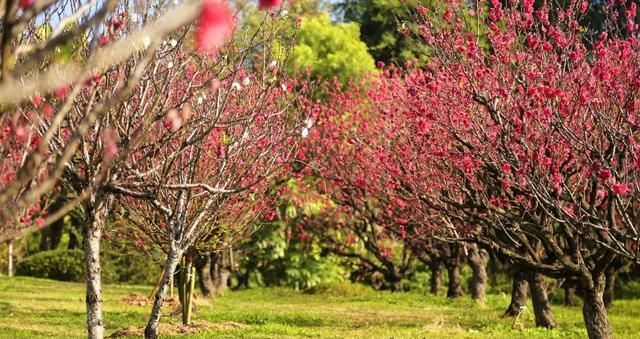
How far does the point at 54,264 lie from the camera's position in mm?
33219

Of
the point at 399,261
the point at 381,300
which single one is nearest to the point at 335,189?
the point at 381,300

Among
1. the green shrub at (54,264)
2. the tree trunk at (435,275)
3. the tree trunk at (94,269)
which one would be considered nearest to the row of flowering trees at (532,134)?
the tree trunk at (94,269)

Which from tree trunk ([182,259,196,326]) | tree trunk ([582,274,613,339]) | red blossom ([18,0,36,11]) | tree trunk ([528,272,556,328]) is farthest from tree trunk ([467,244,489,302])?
red blossom ([18,0,36,11])

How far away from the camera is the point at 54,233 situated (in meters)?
37.9

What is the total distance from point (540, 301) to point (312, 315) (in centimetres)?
550

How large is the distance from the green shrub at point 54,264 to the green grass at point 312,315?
10.9ft

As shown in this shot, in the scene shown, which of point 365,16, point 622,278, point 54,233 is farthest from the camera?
point 365,16

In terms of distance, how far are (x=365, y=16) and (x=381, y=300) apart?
20.0m

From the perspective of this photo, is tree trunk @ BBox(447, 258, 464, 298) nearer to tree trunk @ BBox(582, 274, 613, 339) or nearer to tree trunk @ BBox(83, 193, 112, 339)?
tree trunk @ BBox(582, 274, 613, 339)

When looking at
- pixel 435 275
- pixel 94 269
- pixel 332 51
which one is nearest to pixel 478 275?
pixel 435 275

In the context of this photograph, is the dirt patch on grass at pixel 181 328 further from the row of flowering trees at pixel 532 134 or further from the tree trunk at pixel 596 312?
the tree trunk at pixel 596 312

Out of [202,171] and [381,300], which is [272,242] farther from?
[202,171]

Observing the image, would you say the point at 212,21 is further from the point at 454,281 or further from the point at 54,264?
the point at 54,264

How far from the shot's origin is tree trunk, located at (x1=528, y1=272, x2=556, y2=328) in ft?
56.3
